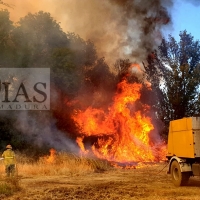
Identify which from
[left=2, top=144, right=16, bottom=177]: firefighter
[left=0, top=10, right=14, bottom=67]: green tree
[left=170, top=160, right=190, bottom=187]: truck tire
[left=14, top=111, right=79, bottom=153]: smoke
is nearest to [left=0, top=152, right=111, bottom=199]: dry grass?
[left=2, top=144, right=16, bottom=177]: firefighter

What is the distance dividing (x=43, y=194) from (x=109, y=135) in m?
14.6

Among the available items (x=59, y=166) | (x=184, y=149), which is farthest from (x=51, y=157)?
(x=184, y=149)

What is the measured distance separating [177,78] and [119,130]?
20.9 ft

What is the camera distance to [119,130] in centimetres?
2556

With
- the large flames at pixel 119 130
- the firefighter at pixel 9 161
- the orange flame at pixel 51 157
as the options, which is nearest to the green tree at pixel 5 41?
the large flames at pixel 119 130

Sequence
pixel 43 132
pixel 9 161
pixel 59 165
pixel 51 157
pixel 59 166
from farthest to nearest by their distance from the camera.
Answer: pixel 43 132 < pixel 51 157 < pixel 59 165 < pixel 59 166 < pixel 9 161

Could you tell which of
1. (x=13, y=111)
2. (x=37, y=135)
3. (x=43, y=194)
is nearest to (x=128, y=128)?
(x=37, y=135)

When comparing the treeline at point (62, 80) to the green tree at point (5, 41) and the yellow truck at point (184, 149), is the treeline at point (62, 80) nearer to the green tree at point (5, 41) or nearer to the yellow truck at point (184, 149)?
the green tree at point (5, 41)

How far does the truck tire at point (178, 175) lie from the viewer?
12727mm

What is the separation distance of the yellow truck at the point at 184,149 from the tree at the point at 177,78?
33.4ft

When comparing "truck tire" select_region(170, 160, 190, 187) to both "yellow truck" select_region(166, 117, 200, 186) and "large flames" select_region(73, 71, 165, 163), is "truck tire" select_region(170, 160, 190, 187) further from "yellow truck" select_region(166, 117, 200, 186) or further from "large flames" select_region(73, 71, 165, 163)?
"large flames" select_region(73, 71, 165, 163)

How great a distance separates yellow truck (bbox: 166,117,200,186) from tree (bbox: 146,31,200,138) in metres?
10.2

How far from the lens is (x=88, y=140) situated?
1033 inches

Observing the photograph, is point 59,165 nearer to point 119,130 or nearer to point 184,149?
point 119,130
